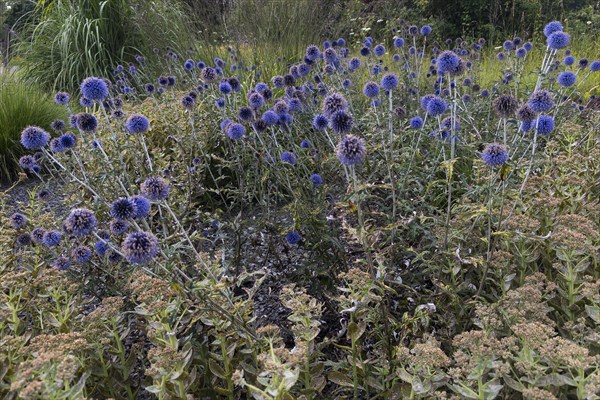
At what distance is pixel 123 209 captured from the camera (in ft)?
5.61

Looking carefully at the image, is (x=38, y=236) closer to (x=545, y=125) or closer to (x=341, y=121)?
(x=341, y=121)

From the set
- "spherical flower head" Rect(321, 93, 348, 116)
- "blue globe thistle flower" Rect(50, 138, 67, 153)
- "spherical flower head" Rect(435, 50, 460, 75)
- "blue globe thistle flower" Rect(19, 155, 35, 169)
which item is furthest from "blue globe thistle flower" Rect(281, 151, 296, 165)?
"blue globe thistle flower" Rect(19, 155, 35, 169)

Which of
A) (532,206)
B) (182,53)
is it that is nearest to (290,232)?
(532,206)

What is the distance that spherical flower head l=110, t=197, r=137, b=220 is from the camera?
5.58 feet

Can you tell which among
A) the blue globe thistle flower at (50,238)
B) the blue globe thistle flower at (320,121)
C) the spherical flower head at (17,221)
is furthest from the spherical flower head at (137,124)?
the blue globe thistle flower at (320,121)

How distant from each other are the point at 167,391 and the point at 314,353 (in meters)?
0.48

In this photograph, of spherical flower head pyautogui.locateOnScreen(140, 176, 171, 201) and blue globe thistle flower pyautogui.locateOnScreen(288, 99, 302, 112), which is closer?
spherical flower head pyautogui.locateOnScreen(140, 176, 171, 201)

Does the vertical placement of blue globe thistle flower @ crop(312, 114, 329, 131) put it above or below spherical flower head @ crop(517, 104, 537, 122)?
below

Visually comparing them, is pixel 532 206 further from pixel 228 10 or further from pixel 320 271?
pixel 228 10

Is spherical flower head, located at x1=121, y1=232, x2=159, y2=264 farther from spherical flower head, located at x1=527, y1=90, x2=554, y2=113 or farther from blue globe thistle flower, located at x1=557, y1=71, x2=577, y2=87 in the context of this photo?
blue globe thistle flower, located at x1=557, y1=71, x2=577, y2=87

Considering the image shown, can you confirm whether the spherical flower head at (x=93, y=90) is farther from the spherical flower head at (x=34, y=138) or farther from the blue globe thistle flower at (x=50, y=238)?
the blue globe thistle flower at (x=50, y=238)

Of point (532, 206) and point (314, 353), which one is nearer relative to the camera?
point (314, 353)

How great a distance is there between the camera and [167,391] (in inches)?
60.2

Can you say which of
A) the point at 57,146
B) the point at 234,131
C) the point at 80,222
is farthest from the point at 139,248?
the point at 57,146
